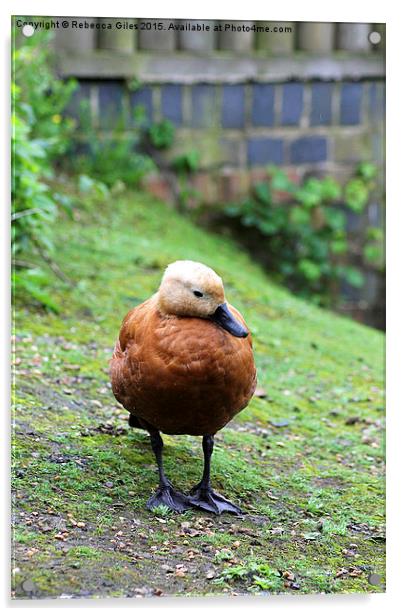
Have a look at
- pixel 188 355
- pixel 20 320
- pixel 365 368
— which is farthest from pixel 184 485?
pixel 365 368

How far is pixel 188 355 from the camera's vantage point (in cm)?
300

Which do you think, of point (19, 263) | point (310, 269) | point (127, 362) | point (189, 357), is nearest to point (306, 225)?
point (310, 269)

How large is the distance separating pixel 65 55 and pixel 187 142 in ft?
3.90

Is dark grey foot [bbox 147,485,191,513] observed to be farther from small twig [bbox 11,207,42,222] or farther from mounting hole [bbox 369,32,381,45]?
mounting hole [bbox 369,32,381,45]

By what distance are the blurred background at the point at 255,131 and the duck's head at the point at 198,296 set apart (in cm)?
113

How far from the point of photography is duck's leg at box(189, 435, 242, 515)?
11.1 ft

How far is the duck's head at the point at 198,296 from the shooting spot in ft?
9.86

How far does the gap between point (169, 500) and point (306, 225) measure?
336 cm

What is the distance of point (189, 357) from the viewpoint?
300 cm

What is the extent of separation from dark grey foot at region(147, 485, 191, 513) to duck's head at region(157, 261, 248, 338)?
2.33ft

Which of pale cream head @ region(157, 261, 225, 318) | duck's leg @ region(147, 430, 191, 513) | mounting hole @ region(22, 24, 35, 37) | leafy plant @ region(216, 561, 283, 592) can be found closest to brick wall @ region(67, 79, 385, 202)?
mounting hole @ region(22, 24, 35, 37)

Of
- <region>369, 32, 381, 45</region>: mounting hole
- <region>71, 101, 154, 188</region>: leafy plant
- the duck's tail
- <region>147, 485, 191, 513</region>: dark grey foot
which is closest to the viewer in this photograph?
<region>147, 485, 191, 513</region>: dark grey foot

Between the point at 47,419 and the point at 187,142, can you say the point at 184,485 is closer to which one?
the point at 47,419
